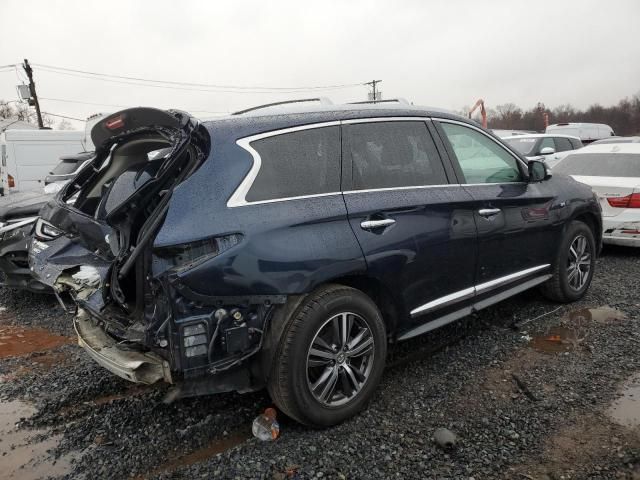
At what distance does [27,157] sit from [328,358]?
13.4 metres

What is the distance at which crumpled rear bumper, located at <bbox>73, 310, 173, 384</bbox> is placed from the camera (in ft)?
8.30

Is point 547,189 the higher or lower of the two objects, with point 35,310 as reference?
higher

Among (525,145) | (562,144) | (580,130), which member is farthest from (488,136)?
(580,130)

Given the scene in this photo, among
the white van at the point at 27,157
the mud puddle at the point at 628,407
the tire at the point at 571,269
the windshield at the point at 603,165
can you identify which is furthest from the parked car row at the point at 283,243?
the white van at the point at 27,157

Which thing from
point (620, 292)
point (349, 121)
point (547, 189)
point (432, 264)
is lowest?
point (620, 292)

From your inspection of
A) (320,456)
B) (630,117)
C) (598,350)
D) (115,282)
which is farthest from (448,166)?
(630,117)

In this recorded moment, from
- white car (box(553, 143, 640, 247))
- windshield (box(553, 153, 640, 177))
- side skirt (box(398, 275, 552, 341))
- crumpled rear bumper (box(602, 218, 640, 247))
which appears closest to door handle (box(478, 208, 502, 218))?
side skirt (box(398, 275, 552, 341))

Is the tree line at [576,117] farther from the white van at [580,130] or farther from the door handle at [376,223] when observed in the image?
the door handle at [376,223]

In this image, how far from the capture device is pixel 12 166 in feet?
42.8

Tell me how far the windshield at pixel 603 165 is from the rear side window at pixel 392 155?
15.6ft

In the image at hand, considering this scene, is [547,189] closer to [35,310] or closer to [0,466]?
[0,466]

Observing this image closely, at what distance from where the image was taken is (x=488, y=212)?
11.9 feet

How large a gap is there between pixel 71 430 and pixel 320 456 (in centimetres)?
157

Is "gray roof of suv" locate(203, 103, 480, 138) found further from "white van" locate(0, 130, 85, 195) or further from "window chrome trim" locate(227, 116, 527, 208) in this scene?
"white van" locate(0, 130, 85, 195)
